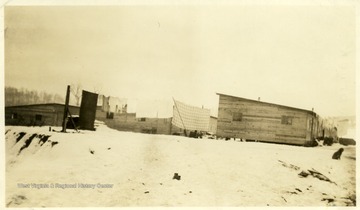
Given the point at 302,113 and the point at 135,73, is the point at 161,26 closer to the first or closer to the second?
the point at 135,73

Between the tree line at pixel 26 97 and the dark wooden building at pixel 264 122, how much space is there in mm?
2480

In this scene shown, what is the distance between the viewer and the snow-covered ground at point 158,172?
13.8ft

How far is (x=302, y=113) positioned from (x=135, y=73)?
2.61 m

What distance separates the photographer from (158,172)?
4.32 meters

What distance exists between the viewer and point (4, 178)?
4195 millimetres

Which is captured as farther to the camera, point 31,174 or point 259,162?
point 259,162

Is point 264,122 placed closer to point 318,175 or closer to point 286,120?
point 286,120

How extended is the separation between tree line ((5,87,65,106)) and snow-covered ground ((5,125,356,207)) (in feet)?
1.25

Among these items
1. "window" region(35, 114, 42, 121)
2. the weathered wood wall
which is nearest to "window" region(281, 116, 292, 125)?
the weathered wood wall

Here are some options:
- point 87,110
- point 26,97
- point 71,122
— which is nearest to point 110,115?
point 87,110

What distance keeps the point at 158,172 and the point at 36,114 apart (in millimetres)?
1994

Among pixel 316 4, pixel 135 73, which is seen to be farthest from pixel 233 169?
pixel 316 4

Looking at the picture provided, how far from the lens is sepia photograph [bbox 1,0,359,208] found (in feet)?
14.0

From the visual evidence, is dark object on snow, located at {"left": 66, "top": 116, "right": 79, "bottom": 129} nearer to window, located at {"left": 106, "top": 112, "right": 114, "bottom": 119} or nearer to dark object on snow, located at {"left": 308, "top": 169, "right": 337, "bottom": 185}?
window, located at {"left": 106, "top": 112, "right": 114, "bottom": 119}
